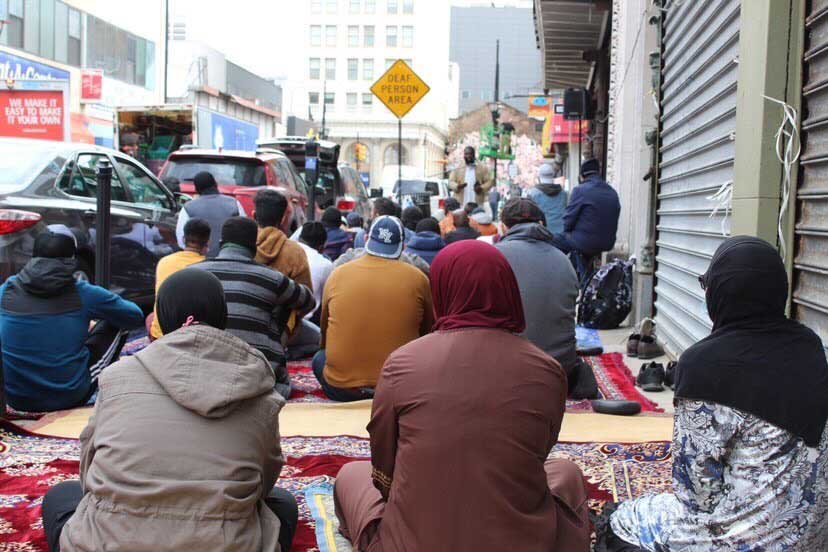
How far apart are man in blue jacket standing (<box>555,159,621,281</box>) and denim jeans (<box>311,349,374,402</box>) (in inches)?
167

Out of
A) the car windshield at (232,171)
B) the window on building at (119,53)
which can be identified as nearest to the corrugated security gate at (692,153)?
the car windshield at (232,171)

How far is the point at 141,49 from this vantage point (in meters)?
40.9

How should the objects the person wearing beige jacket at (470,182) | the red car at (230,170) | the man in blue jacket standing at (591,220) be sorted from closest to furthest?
the man in blue jacket standing at (591,220), the red car at (230,170), the person wearing beige jacket at (470,182)

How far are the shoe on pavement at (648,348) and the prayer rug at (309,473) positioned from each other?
3445 mm

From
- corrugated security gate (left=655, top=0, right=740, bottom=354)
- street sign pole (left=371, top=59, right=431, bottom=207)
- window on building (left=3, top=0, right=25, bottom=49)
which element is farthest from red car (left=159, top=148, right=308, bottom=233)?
window on building (left=3, top=0, right=25, bottom=49)

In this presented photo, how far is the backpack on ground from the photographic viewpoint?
32.9 feet

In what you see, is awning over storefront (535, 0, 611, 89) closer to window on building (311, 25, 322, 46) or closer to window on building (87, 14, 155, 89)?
window on building (87, 14, 155, 89)

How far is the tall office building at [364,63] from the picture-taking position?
95625 millimetres

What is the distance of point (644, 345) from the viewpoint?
8664 millimetres

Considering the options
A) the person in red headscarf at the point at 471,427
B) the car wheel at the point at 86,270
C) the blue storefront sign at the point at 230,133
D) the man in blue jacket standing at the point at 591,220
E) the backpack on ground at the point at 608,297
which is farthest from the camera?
the blue storefront sign at the point at 230,133

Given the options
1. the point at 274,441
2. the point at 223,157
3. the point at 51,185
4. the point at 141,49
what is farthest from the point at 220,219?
the point at 141,49

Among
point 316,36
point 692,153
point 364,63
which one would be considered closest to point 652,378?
point 692,153

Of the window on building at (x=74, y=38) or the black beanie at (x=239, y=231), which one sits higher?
the window on building at (x=74, y=38)

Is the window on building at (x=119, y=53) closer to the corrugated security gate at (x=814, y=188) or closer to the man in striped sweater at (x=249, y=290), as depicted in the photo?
the man in striped sweater at (x=249, y=290)
